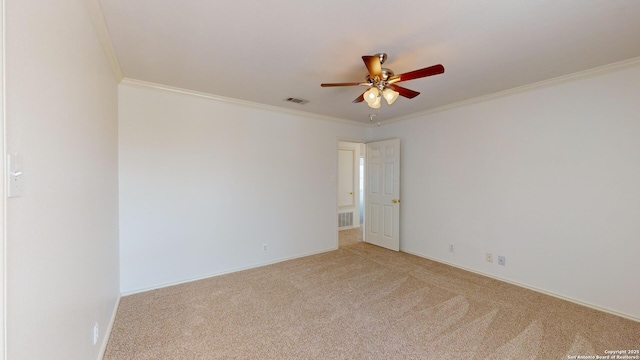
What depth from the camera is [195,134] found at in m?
3.38

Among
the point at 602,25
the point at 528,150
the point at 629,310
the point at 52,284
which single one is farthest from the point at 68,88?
the point at 629,310

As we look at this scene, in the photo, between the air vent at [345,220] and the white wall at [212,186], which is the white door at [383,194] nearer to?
the white wall at [212,186]

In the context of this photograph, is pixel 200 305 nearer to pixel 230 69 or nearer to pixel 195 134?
pixel 195 134

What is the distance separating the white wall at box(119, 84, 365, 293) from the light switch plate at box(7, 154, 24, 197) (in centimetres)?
234

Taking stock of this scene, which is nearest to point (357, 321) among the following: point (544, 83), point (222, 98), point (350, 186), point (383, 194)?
point (383, 194)

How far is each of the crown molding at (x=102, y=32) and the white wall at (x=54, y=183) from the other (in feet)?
0.23

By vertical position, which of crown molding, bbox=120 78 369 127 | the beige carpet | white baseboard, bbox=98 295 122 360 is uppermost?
crown molding, bbox=120 78 369 127

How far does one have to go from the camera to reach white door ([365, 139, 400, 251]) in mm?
4668

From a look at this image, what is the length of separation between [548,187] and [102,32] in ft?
15.0

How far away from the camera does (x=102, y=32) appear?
197 centimetres

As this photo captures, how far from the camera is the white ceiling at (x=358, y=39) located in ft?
5.73

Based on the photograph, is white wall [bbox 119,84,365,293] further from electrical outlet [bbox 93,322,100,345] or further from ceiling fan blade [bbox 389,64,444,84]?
ceiling fan blade [bbox 389,64,444,84]

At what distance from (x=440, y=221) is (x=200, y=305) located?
11.5ft

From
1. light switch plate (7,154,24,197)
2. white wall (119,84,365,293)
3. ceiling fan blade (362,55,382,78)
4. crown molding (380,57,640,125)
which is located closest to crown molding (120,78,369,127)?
white wall (119,84,365,293)
